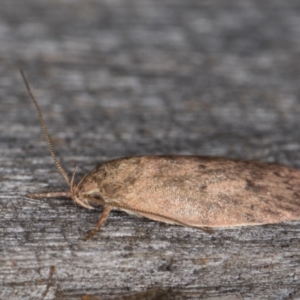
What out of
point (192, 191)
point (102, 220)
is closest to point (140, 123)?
point (192, 191)

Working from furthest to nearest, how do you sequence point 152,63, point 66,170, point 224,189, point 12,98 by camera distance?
point 152,63 < point 12,98 < point 66,170 < point 224,189

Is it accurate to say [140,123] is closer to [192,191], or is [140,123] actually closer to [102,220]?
[192,191]

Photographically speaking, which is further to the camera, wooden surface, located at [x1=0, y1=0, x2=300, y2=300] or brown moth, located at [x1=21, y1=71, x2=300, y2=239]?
brown moth, located at [x1=21, y1=71, x2=300, y2=239]

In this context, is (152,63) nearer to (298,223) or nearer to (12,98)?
(12,98)

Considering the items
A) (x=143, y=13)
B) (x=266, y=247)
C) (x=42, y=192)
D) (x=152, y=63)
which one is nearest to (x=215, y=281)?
(x=266, y=247)

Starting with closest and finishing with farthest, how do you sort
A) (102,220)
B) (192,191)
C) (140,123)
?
(102,220) < (192,191) < (140,123)
